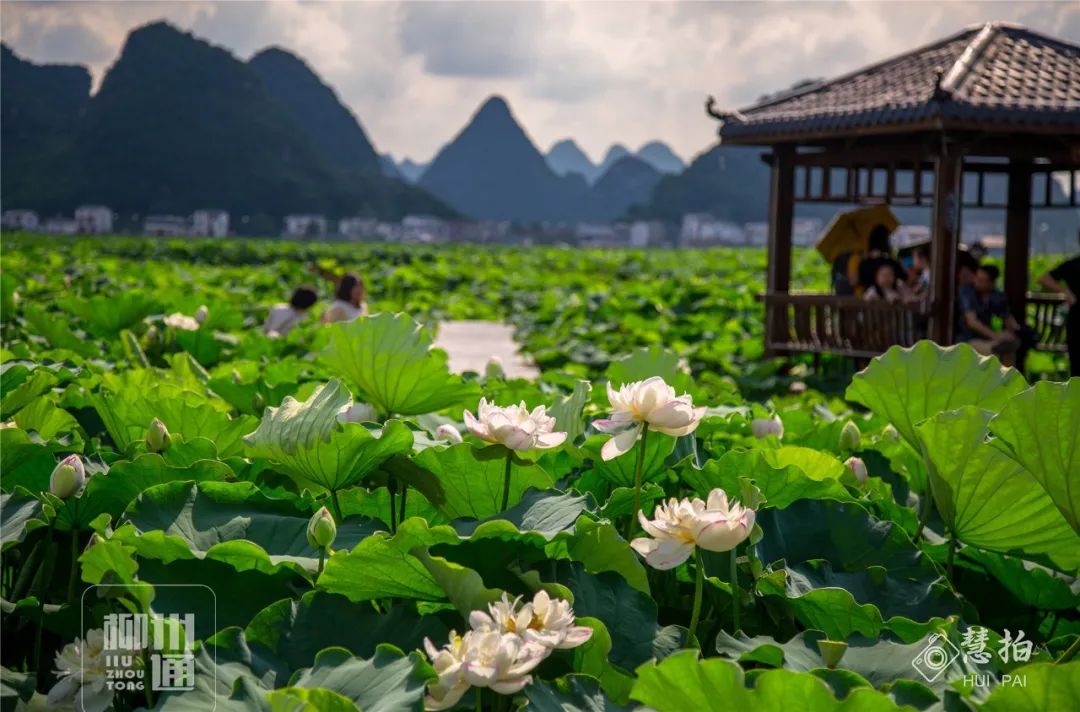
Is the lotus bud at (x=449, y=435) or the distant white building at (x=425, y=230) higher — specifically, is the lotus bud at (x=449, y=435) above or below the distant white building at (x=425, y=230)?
below

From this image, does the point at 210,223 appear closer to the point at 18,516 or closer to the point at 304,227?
the point at 304,227

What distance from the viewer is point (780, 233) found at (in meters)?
7.12

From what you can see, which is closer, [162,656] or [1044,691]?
[1044,691]

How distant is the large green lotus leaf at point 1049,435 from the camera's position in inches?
40.7

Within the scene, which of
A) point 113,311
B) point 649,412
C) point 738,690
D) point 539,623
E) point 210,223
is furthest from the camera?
point 210,223

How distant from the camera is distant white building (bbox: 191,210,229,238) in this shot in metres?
60.6

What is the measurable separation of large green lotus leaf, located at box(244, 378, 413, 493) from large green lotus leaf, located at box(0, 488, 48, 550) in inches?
9.0

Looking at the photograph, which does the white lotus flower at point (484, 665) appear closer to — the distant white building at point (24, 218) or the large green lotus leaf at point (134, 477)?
the large green lotus leaf at point (134, 477)

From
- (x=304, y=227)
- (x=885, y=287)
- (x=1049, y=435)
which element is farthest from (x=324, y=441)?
(x=304, y=227)

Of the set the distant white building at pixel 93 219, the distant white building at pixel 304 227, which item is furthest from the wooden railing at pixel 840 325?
the distant white building at pixel 304 227

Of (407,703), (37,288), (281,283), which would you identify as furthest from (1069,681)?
(281,283)

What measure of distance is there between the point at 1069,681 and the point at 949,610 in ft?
1.24

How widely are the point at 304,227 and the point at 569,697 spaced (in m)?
63.0

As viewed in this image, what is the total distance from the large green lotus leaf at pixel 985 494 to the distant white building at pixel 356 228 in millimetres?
63985
